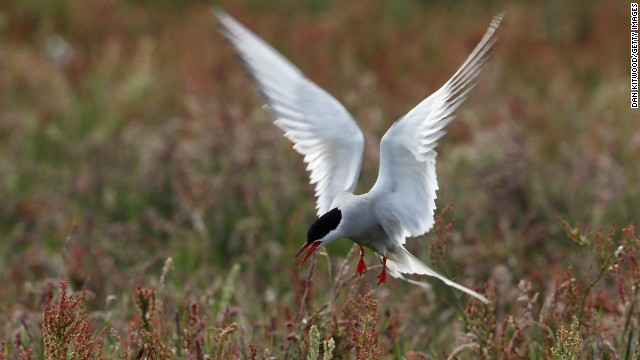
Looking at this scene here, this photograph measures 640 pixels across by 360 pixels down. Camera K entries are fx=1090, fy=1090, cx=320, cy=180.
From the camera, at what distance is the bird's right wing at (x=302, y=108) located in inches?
126

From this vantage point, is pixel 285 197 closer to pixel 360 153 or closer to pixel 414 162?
pixel 360 153

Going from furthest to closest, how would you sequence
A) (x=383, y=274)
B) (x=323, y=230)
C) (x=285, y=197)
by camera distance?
(x=285, y=197)
(x=383, y=274)
(x=323, y=230)

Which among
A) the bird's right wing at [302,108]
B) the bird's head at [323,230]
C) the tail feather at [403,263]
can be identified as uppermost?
the bird's right wing at [302,108]

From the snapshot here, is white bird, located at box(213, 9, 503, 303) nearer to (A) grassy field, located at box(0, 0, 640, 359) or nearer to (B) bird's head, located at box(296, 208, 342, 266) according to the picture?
(B) bird's head, located at box(296, 208, 342, 266)

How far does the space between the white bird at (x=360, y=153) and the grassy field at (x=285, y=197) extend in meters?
0.11

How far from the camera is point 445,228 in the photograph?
10.0 ft

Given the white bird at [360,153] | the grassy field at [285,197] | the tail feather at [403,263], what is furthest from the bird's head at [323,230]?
the tail feather at [403,263]

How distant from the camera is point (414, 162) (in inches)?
117

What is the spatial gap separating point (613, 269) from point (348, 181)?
31.6 inches

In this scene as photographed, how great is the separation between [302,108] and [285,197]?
8.04 ft

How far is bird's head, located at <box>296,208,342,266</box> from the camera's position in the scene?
9.11 ft

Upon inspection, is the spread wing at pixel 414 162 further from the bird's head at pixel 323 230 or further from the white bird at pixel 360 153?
the bird's head at pixel 323 230

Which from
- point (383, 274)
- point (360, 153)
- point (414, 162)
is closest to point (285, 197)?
point (360, 153)

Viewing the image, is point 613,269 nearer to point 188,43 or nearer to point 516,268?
point 516,268
